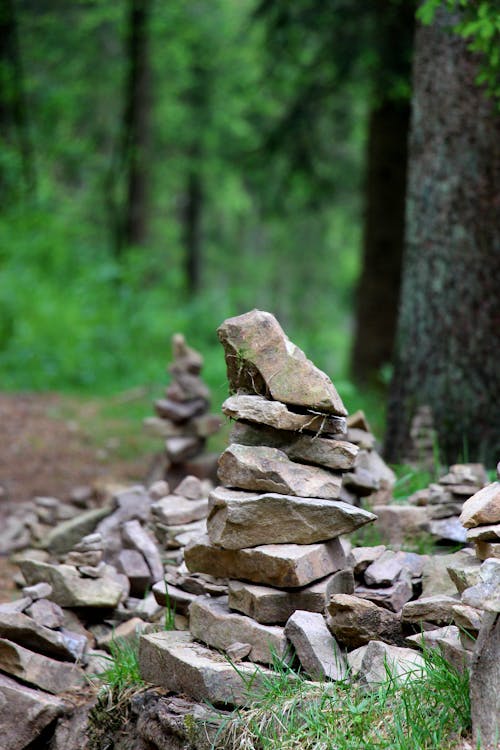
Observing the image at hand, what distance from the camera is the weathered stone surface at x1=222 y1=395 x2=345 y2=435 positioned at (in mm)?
3350

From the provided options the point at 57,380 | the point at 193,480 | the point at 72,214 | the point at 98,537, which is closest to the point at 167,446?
the point at 193,480

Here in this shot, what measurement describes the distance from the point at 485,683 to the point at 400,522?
65.7 inches

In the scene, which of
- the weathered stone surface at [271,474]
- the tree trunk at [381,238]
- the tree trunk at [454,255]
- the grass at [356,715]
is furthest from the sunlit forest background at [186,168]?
the grass at [356,715]

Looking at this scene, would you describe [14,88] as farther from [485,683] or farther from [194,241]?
[485,683]

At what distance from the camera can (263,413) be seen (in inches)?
133

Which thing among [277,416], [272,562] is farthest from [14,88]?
[272,562]

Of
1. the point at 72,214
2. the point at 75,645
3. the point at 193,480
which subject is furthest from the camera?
the point at 72,214

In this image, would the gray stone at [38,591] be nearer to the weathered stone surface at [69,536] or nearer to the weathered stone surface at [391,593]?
the weathered stone surface at [69,536]

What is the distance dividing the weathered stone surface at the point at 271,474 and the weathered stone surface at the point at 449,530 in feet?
2.87

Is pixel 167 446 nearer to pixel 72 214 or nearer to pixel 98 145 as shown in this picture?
pixel 72 214

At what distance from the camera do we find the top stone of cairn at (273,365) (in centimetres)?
335

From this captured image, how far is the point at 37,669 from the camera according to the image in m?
3.51

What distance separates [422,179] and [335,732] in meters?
4.09

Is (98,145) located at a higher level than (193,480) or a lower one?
higher
